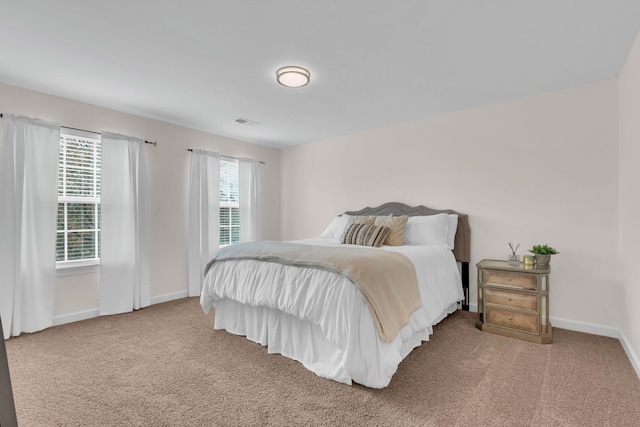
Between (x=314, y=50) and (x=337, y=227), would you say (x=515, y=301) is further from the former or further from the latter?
(x=314, y=50)

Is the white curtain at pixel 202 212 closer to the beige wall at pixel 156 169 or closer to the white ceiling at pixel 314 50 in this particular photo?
the beige wall at pixel 156 169

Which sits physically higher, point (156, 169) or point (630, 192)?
point (156, 169)

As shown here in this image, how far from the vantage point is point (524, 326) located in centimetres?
268

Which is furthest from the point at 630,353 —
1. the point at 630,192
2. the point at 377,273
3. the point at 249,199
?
the point at 249,199

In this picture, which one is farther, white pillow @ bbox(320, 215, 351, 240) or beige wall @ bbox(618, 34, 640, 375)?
white pillow @ bbox(320, 215, 351, 240)

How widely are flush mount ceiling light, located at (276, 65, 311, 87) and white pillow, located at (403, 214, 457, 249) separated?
6.53ft

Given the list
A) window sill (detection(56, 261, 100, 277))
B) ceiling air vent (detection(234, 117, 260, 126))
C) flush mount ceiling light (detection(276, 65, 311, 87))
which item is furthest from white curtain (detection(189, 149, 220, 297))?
flush mount ceiling light (detection(276, 65, 311, 87))

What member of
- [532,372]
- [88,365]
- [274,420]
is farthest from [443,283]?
[88,365]

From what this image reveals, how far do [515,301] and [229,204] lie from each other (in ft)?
12.8

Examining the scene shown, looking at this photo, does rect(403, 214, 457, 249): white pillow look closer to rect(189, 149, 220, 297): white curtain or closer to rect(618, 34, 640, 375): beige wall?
rect(618, 34, 640, 375): beige wall

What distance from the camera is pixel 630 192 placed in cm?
237

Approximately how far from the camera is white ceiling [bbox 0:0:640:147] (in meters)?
1.90

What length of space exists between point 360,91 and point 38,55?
270cm

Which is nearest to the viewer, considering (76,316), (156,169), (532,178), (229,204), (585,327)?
(585,327)
